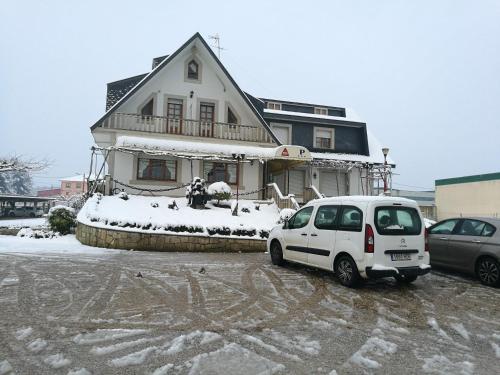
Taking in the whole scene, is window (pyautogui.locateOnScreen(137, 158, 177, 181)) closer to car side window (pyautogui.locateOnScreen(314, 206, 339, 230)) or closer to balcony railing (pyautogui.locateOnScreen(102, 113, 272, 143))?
balcony railing (pyautogui.locateOnScreen(102, 113, 272, 143))

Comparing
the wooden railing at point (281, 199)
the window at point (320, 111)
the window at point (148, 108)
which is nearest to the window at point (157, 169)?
the window at point (148, 108)

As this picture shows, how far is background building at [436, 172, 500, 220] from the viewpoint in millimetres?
24953

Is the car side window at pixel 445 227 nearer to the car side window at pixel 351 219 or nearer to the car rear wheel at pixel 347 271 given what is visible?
the car side window at pixel 351 219

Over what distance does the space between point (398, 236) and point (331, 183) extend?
674 inches

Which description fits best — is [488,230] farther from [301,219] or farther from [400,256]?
[301,219]

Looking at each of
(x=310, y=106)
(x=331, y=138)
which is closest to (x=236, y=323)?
(x=331, y=138)

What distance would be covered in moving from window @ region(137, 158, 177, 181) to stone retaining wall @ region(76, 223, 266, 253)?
636 cm

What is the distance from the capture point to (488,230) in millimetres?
7859

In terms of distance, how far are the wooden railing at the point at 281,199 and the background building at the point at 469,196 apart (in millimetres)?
15921

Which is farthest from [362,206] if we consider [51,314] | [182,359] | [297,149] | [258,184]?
[258,184]

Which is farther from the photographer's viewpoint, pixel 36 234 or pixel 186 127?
pixel 186 127

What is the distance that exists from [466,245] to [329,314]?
4.65 m

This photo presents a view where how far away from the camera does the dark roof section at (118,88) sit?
19.8 m

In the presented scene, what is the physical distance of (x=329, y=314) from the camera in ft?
17.5
